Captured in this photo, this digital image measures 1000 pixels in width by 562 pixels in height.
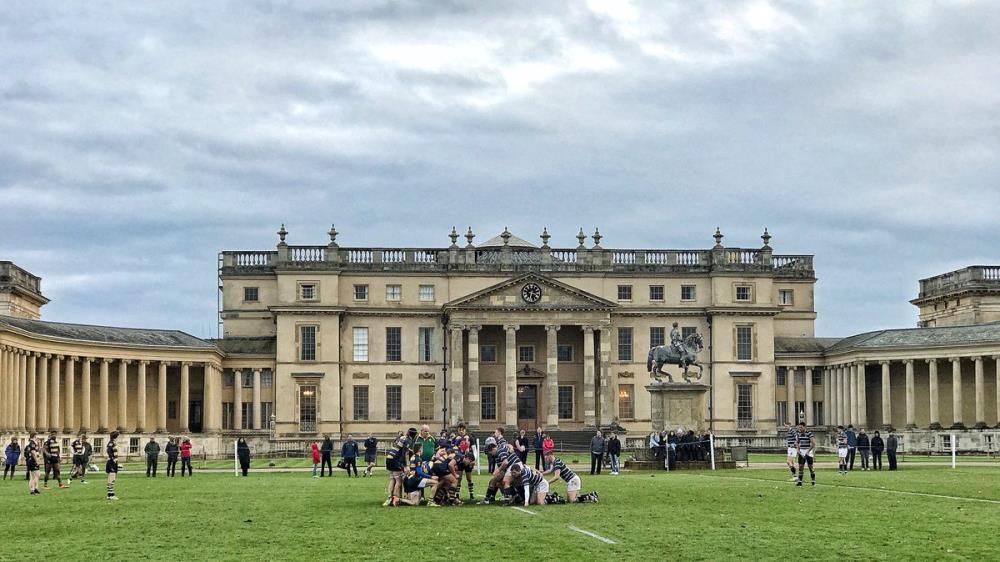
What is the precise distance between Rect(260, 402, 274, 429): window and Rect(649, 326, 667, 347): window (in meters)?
25.5

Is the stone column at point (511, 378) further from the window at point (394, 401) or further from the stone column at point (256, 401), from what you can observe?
the stone column at point (256, 401)

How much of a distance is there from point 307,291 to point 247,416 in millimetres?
9724

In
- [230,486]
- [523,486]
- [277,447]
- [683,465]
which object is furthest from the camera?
[277,447]

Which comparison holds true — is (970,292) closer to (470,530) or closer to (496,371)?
(496,371)

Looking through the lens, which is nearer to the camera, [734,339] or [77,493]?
[77,493]

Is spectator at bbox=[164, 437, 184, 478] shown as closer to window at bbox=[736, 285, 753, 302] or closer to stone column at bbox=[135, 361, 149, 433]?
stone column at bbox=[135, 361, 149, 433]

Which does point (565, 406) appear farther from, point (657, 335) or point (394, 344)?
point (394, 344)

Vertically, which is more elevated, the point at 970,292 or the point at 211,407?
the point at 970,292

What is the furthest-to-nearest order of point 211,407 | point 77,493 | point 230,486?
point 211,407, point 230,486, point 77,493

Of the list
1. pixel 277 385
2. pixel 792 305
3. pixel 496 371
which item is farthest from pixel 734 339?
pixel 277 385

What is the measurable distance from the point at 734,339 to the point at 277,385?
30.2m

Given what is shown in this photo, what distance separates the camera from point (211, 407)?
87375 mm

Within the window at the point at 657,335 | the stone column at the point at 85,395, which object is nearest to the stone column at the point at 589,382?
the window at the point at 657,335

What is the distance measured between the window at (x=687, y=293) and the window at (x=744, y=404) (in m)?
6.64
